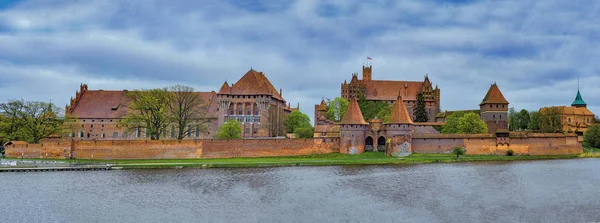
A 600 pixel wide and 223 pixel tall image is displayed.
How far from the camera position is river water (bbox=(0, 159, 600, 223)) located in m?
21.2

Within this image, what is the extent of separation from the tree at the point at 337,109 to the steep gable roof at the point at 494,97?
53.1 ft

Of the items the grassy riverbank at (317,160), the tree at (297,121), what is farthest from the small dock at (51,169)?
the tree at (297,121)

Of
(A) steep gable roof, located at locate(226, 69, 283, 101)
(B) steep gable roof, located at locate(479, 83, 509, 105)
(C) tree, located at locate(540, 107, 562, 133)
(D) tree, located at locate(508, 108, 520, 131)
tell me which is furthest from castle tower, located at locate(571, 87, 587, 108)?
(A) steep gable roof, located at locate(226, 69, 283, 101)

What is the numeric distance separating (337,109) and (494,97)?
1810 centimetres

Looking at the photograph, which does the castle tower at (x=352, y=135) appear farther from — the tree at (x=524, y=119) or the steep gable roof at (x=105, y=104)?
the tree at (x=524, y=119)

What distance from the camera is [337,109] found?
218 ft

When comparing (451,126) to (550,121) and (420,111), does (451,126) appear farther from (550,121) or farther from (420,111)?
(550,121)

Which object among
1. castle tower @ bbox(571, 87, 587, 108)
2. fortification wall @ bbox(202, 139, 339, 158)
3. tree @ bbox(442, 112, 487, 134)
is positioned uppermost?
castle tower @ bbox(571, 87, 587, 108)

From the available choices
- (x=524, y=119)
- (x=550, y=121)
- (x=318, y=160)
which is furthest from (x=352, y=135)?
(x=524, y=119)

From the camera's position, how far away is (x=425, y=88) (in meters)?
72.9

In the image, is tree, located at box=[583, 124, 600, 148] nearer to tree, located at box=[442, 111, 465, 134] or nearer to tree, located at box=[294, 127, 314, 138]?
tree, located at box=[442, 111, 465, 134]

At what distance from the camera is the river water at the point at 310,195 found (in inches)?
833

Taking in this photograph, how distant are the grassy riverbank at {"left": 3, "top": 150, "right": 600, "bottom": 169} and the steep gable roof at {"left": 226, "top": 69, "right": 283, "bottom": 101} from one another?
13078mm

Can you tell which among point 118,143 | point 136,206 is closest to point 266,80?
point 118,143
